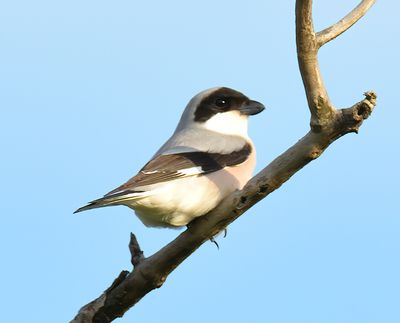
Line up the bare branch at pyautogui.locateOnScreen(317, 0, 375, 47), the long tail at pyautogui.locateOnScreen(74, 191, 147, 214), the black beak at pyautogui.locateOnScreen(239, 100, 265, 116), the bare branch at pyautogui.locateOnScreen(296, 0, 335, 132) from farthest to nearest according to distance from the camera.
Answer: the black beak at pyautogui.locateOnScreen(239, 100, 265, 116), the long tail at pyautogui.locateOnScreen(74, 191, 147, 214), the bare branch at pyautogui.locateOnScreen(317, 0, 375, 47), the bare branch at pyautogui.locateOnScreen(296, 0, 335, 132)

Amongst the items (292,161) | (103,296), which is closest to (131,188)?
(103,296)

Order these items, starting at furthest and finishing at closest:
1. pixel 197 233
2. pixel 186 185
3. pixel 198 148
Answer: pixel 198 148 → pixel 186 185 → pixel 197 233

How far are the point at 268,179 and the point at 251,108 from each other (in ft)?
7.06

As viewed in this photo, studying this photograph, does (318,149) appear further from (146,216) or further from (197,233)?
(146,216)

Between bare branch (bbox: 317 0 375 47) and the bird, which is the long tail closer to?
the bird

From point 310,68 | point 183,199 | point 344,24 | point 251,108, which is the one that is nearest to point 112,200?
point 183,199

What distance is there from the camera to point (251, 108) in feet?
21.9

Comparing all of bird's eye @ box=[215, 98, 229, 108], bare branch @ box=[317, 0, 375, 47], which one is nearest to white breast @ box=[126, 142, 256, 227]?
bird's eye @ box=[215, 98, 229, 108]

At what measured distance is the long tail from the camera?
16.0ft

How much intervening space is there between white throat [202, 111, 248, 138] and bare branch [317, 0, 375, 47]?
2.24 meters

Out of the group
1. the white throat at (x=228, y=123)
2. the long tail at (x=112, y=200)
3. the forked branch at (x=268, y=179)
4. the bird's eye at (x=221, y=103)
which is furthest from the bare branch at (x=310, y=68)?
the bird's eye at (x=221, y=103)

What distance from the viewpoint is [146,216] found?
562cm

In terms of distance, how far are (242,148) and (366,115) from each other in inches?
83.0

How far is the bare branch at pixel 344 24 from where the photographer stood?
13.9ft
